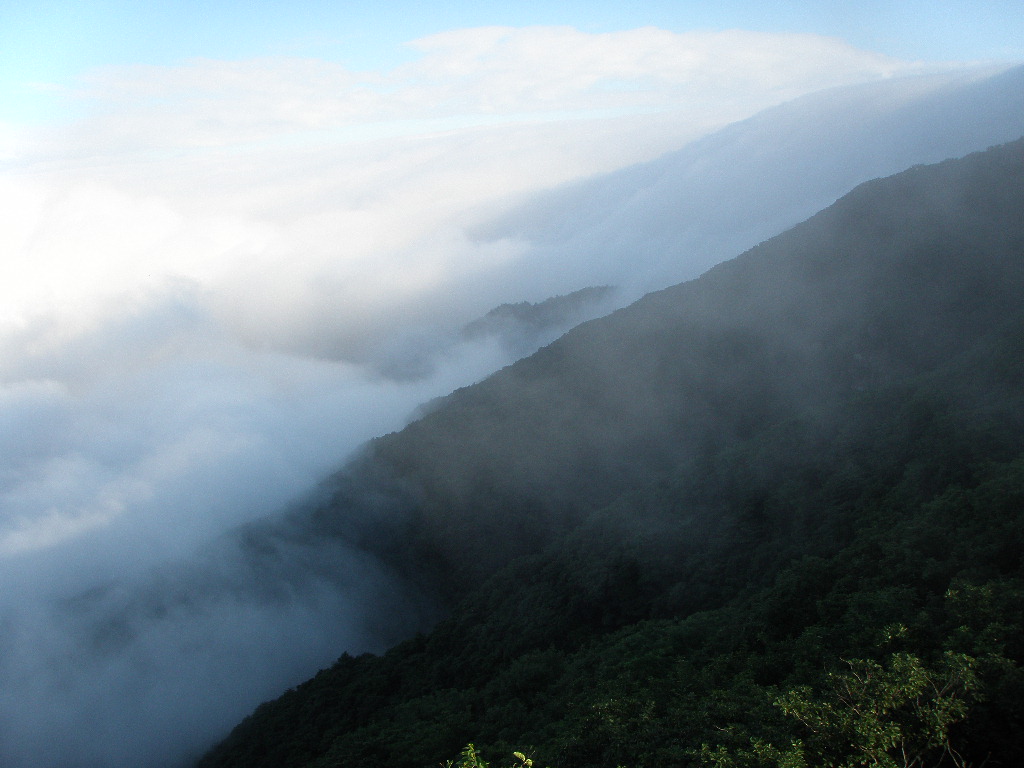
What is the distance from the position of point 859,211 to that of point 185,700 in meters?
80.6

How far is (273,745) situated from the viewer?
134 ft

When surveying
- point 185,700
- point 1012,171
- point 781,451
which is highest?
point 1012,171

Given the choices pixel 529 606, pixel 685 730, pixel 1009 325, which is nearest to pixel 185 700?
pixel 529 606

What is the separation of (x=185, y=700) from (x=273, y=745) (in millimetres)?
30154

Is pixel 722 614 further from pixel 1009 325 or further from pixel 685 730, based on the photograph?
pixel 1009 325

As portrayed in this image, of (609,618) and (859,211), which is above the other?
(859,211)

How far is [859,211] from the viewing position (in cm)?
6097

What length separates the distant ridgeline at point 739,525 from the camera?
672 inches

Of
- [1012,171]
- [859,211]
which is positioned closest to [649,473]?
[859,211]

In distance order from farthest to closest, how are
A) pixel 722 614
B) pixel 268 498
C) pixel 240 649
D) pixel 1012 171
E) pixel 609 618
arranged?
1. pixel 268 498
2. pixel 240 649
3. pixel 1012 171
4. pixel 609 618
5. pixel 722 614

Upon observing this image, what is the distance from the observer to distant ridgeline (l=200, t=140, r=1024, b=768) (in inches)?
672

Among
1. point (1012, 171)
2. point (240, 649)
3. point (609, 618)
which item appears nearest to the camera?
point (609, 618)

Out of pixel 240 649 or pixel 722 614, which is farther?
pixel 240 649

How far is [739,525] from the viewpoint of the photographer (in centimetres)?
3781
